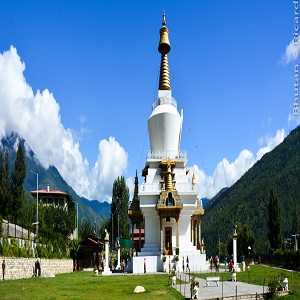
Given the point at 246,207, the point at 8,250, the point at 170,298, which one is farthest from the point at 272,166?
the point at 170,298

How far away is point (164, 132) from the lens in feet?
196

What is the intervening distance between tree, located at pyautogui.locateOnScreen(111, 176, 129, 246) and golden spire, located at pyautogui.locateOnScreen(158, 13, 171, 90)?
34.2 m

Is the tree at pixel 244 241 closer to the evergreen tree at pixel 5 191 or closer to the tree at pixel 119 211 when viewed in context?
the tree at pixel 119 211

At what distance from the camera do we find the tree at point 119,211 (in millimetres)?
91562

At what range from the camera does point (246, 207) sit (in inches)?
6668

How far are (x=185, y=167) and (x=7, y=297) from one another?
1411 inches

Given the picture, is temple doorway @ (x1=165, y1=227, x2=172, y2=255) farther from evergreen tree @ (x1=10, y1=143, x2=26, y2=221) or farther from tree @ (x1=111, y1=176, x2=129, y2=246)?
tree @ (x1=111, y1=176, x2=129, y2=246)

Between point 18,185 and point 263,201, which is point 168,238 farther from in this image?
point 263,201

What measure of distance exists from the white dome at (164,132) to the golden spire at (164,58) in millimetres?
3739

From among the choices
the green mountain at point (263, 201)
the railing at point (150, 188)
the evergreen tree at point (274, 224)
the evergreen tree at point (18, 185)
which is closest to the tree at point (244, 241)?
the evergreen tree at point (274, 224)

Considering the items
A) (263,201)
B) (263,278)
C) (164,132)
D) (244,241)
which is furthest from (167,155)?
(263,201)

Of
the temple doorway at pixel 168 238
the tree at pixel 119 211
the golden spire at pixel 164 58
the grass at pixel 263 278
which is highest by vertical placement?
the golden spire at pixel 164 58

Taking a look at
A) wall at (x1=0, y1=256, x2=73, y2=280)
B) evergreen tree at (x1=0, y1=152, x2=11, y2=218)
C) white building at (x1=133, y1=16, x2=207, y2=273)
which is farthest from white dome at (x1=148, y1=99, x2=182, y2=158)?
evergreen tree at (x1=0, y1=152, x2=11, y2=218)

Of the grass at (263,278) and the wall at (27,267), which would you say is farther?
the wall at (27,267)
